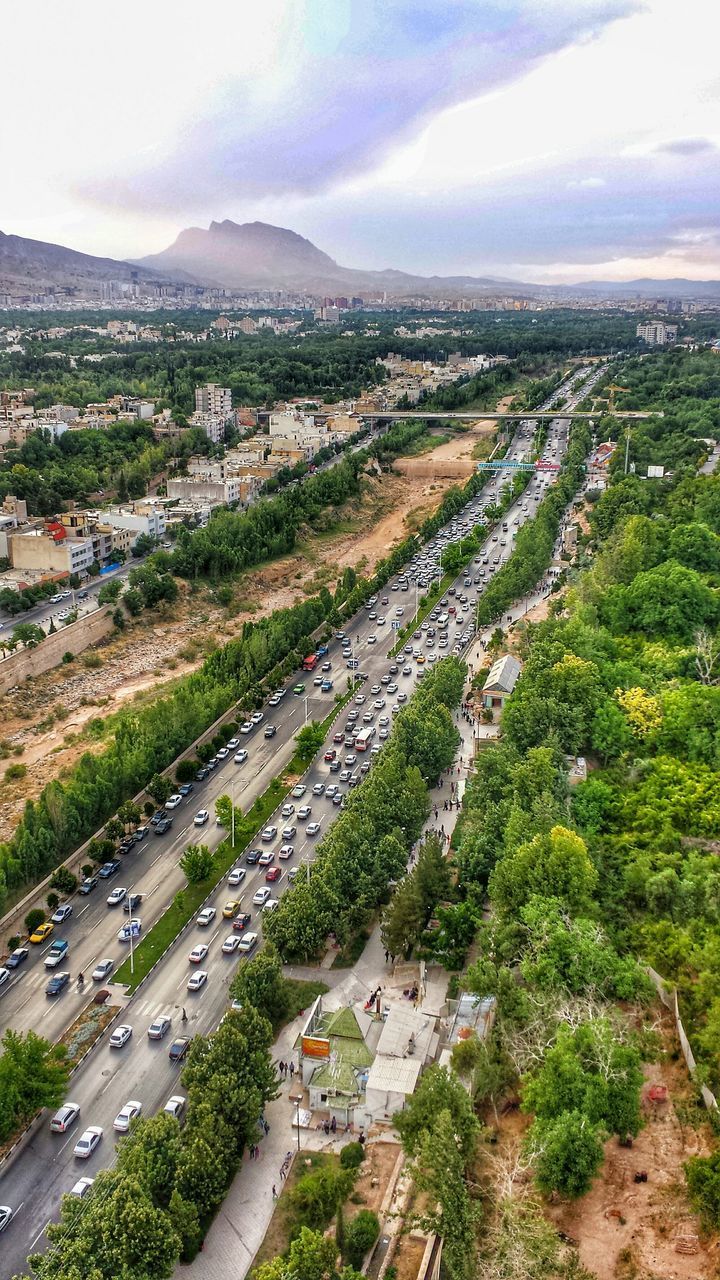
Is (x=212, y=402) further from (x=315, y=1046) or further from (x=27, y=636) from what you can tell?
(x=315, y=1046)

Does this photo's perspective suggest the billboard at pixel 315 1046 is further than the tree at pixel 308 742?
No

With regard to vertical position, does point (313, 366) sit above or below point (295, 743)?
above

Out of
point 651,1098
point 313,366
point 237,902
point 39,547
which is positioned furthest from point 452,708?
point 313,366

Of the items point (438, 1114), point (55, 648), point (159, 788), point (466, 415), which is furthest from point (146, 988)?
point (466, 415)

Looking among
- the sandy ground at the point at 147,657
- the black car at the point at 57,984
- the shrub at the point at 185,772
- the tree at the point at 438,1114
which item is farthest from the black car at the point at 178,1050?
the sandy ground at the point at 147,657

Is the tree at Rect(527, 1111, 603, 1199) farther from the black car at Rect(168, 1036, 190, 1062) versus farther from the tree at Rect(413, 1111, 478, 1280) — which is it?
the black car at Rect(168, 1036, 190, 1062)

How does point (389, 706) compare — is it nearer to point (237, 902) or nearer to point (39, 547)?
point (237, 902)

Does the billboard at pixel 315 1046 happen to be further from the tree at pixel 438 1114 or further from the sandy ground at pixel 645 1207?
the sandy ground at pixel 645 1207
